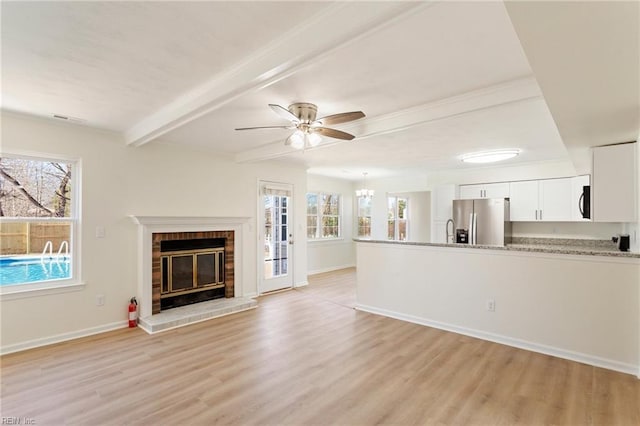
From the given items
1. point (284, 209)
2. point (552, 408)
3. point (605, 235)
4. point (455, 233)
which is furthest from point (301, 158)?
point (605, 235)

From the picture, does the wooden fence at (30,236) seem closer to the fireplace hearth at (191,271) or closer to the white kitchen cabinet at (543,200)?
the fireplace hearth at (191,271)

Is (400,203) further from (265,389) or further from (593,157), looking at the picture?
(265,389)

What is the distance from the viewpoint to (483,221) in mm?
6094

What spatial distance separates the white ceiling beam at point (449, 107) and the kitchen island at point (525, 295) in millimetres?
1738

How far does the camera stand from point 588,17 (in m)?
1.18

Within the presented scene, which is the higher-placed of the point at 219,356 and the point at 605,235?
the point at 605,235

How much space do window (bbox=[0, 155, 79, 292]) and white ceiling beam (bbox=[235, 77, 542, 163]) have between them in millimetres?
3170

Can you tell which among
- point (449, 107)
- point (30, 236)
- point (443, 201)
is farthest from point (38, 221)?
point (443, 201)

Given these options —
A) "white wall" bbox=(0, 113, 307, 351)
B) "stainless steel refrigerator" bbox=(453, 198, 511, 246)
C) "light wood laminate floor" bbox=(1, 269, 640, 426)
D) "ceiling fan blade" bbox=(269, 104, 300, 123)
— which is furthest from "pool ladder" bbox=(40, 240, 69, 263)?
"stainless steel refrigerator" bbox=(453, 198, 511, 246)

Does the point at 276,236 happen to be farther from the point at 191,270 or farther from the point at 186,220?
the point at 186,220

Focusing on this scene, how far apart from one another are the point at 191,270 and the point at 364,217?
5.27 m

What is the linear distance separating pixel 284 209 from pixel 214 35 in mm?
4384

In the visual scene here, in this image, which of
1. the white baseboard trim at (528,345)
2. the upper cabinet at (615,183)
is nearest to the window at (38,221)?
the white baseboard trim at (528,345)

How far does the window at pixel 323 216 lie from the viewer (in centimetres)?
791
